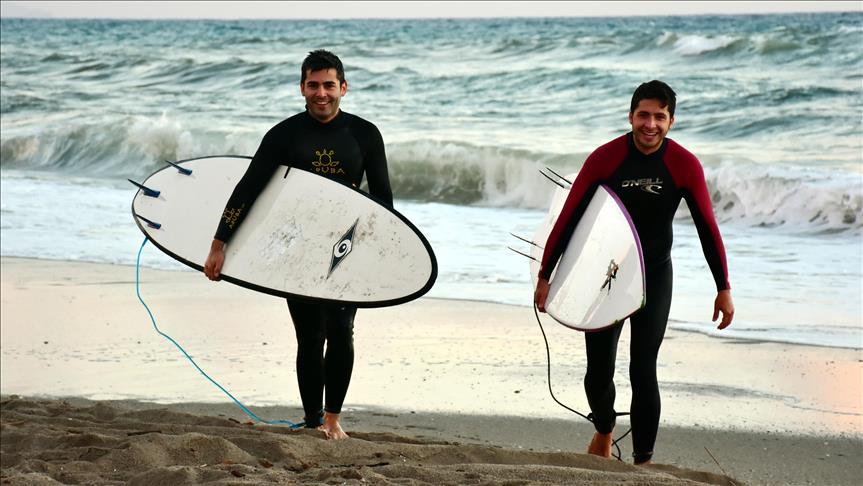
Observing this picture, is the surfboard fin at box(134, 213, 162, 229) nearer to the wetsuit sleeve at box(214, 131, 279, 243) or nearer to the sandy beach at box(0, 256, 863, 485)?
the wetsuit sleeve at box(214, 131, 279, 243)

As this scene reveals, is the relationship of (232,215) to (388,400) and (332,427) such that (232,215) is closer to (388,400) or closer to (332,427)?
(332,427)

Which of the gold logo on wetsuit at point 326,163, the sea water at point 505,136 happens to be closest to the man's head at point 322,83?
the gold logo on wetsuit at point 326,163

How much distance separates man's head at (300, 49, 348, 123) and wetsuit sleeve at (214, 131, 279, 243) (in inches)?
8.6

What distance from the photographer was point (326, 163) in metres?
4.10

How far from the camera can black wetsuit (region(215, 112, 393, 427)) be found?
408 cm

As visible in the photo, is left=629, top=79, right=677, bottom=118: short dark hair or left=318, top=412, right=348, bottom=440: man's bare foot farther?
left=318, top=412, right=348, bottom=440: man's bare foot

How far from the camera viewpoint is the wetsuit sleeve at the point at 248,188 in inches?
162

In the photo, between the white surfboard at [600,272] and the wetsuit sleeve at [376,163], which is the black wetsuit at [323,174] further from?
the white surfboard at [600,272]

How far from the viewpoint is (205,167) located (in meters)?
4.57

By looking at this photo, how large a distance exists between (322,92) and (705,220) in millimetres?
1388

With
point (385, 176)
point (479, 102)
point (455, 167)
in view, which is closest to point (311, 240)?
point (385, 176)

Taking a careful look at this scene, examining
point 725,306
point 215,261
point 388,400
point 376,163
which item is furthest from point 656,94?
point 388,400

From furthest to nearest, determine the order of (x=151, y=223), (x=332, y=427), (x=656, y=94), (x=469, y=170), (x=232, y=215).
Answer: (x=469, y=170) → (x=151, y=223) → (x=332, y=427) → (x=232, y=215) → (x=656, y=94)

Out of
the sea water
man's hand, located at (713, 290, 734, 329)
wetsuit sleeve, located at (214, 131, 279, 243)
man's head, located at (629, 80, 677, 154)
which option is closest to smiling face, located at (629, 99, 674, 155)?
man's head, located at (629, 80, 677, 154)
